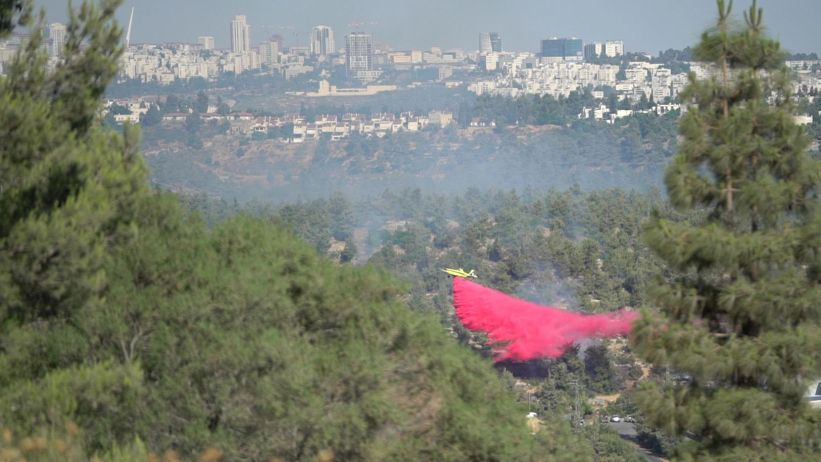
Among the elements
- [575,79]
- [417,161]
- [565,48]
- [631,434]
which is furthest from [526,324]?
[565,48]

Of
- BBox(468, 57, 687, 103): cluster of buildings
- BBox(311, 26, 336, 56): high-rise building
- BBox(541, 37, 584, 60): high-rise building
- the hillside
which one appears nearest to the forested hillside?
the hillside

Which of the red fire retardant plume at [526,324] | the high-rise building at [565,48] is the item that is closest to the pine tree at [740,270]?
the red fire retardant plume at [526,324]

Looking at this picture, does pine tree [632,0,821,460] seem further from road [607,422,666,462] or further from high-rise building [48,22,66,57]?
road [607,422,666,462]

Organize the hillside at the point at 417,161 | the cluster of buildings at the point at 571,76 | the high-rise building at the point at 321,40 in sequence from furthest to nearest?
the high-rise building at the point at 321,40 → the cluster of buildings at the point at 571,76 → the hillside at the point at 417,161

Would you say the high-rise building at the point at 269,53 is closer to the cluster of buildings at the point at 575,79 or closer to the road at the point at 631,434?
the cluster of buildings at the point at 575,79

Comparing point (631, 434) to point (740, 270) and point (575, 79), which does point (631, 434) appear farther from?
point (575, 79)

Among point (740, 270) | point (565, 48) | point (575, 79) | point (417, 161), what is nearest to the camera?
point (740, 270)
